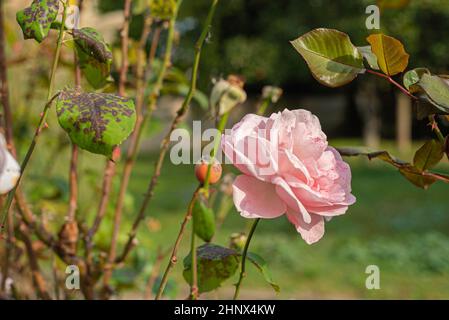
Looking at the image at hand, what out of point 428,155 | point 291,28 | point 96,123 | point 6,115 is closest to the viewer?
point 96,123

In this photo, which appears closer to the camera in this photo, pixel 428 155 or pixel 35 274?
pixel 428 155

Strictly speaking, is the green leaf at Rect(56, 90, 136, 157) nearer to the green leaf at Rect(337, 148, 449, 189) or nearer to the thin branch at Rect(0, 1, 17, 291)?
the green leaf at Rect(337, 148, 449, 189)

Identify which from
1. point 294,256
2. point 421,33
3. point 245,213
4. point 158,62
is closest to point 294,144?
point 245,213

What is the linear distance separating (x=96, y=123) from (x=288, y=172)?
5.1 inches

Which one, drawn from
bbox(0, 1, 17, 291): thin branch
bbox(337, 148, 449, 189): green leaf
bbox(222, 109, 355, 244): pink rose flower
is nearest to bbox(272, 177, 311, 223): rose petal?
bbox(222, 109, 355, 244): pink rose flower

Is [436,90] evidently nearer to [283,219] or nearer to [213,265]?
[213,265]

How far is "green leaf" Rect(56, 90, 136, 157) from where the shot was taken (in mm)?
415

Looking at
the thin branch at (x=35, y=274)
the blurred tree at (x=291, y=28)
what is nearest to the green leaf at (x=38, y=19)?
the thin branch at (x=35, y=274)

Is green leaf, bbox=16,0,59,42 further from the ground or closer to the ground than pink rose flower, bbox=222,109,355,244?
further from the ground

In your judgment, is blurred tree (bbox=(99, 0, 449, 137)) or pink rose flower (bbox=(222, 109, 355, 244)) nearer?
pink rose flower (bbox=(222, 109, 355, 244))

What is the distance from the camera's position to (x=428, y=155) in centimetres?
52

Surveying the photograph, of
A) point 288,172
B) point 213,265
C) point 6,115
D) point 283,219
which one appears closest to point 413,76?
point 288,172

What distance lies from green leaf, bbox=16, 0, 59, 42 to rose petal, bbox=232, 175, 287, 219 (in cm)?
16

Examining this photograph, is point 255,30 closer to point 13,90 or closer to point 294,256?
point 294,256
